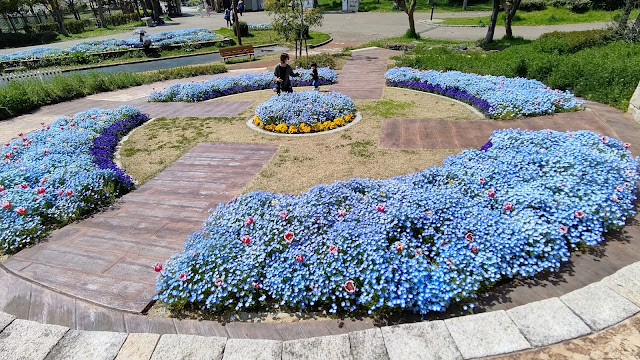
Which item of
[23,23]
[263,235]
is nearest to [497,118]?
[263,235]

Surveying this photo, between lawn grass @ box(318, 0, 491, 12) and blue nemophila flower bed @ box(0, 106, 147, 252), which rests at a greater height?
lawn grass @ box(318, 0, 491, 12)

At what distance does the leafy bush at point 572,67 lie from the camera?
30.3 feet

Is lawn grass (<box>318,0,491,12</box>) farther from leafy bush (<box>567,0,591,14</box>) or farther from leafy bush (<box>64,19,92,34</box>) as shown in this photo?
leafy bush (<box>64,19,92,34</box>)

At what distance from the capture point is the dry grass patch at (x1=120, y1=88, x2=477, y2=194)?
22.5 feet

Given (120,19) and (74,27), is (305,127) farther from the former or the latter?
(120,19)

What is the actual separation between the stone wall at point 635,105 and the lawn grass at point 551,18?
79.6 feet

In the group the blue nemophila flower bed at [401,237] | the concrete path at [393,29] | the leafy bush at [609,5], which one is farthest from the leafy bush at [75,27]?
Answer: the leafy bush at [609,5]

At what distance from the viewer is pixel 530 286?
149 inches

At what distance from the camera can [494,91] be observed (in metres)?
9.87

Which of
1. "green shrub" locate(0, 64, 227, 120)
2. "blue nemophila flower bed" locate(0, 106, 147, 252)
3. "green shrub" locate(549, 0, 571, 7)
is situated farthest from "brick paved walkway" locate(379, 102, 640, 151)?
"green shrub" locate(549, 0, 571, 7)

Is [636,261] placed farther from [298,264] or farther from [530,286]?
[298,264]

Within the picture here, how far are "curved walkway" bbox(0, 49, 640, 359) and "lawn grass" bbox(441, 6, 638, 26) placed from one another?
101ft

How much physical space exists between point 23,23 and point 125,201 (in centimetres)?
5137

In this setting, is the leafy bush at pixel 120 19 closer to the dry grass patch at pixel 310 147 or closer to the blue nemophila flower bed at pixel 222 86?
the blue nemophila flower bed at pixel 222 86
